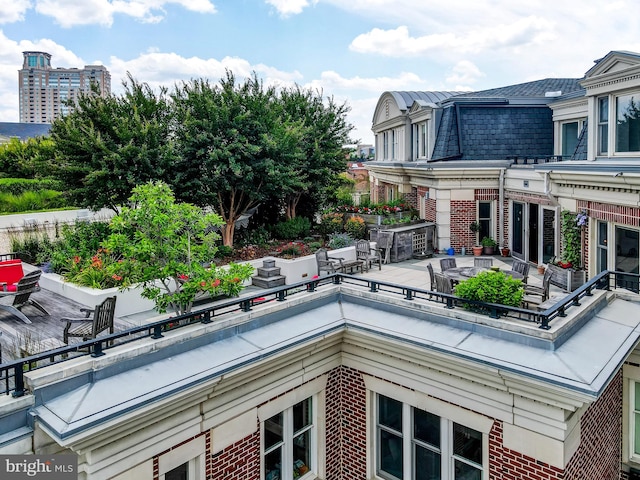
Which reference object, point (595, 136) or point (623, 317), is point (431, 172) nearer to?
point (595, 136)

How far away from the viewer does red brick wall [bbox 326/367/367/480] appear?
8594mm

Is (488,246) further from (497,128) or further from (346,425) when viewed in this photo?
(346,425)

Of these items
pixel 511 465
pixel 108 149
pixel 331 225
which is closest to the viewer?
pixel 511 465

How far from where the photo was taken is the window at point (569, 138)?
18.7 m

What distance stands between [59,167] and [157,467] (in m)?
12.7

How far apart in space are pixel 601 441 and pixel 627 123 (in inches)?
288

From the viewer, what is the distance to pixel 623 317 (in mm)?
8047

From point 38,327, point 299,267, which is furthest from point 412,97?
point 38,327

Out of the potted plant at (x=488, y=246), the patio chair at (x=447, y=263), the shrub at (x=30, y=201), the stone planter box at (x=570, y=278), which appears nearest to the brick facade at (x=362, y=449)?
the stone planter box at (x=570, y=278)

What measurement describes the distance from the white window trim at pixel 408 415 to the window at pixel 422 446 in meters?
0.03

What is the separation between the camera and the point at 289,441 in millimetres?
7984

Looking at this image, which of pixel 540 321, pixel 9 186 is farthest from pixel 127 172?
pixel 9 186

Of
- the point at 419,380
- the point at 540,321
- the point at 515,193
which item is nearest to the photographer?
the point at 540,321

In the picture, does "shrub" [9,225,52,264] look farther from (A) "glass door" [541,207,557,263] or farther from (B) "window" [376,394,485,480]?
(A) "glass door" [541,207,557,263]
